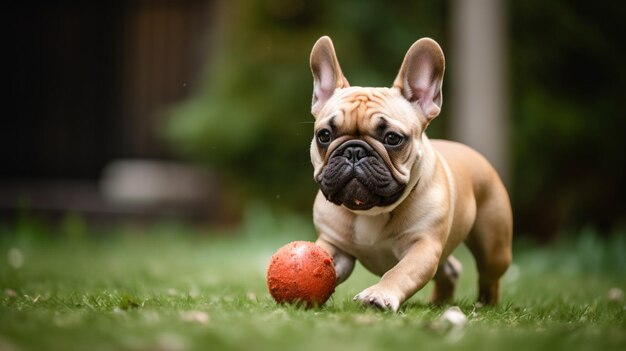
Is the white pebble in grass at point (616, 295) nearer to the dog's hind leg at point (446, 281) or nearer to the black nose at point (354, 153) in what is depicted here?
the dog's hind leg at point (446, 281)

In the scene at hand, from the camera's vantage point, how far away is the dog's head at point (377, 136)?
382 cm

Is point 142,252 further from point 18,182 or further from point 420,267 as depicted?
point 420,267

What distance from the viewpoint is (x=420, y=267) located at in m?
3.85

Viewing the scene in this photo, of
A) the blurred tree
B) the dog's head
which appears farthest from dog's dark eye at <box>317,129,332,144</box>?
the blurred tree

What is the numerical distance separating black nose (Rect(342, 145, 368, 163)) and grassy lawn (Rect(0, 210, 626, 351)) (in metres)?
0.69

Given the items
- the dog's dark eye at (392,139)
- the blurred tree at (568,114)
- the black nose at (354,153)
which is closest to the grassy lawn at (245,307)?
the black nose at (354,153)

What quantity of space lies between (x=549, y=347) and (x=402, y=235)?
129 cm

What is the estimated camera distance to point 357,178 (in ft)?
12.5

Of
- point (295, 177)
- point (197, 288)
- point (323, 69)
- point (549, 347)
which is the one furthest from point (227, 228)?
point (549, 347)

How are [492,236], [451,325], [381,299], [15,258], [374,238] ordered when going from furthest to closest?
1. [15,258]
2. [492,236]
3. [374,238]
4. [381,299]
5. [451,325]

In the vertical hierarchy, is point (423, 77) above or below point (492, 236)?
above

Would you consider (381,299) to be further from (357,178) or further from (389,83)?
(389,83)

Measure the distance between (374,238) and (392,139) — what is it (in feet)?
1.69

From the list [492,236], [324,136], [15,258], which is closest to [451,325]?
[324,136]
